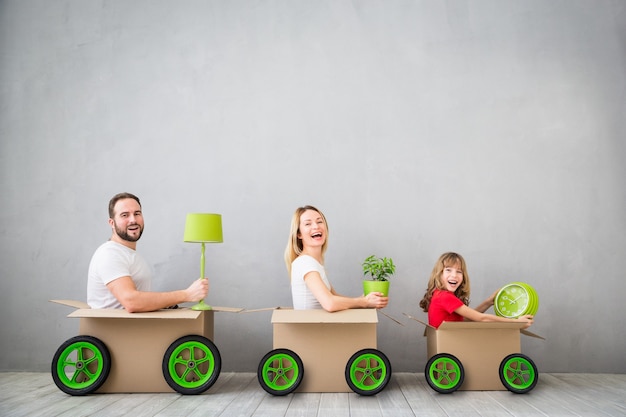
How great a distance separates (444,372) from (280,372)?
0.88m

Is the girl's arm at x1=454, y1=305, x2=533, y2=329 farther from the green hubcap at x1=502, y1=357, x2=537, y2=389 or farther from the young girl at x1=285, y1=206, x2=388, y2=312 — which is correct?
the young girl at x1=285, y1=206, x2=388, y2=312

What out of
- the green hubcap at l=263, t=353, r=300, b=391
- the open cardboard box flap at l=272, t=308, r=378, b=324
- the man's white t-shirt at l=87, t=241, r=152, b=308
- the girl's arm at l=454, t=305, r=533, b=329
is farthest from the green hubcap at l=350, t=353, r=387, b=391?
the man's white t-shirt at l=87, t=241, r=152, b=308

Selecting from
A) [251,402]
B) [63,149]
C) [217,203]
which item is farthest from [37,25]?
[251,402]

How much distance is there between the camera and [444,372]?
2.73 metres

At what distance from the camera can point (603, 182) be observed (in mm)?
3506

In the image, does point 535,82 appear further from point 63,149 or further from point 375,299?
point 63,149

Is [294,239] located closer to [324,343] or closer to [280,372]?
[324,343]

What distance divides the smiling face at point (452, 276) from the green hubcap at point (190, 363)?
4.63ft

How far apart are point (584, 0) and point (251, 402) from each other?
139 inches

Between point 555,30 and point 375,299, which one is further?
point 555,30

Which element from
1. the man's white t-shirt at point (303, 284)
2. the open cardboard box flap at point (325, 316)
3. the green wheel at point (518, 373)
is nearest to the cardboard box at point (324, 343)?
the open cardboard box flap at point (325, 316)

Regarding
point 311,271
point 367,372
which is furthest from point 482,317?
point 311,271

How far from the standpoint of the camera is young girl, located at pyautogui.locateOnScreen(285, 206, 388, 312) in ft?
8.92

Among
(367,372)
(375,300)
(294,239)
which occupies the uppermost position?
(294,239)
